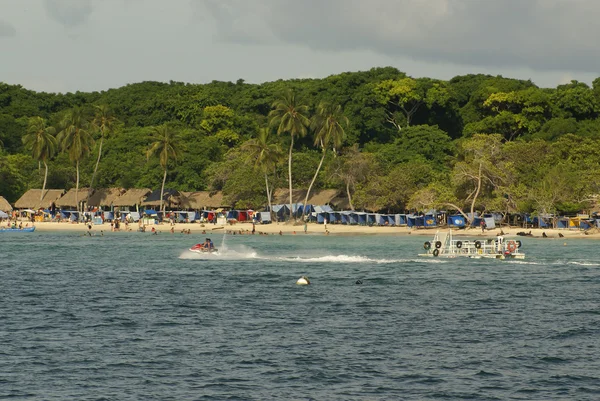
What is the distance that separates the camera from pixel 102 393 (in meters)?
28.4

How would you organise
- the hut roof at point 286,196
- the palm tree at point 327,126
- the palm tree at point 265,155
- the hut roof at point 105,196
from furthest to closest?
the hut roof at point 105,196
the hut roof at point 286,196
the palm tree at point 327,126
the palm tree at point 265,155

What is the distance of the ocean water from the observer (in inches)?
1160

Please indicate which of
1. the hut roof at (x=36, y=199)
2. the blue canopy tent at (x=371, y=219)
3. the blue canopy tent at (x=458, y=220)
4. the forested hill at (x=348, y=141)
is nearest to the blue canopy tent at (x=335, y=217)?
the forested hill at (x=348, y=141)

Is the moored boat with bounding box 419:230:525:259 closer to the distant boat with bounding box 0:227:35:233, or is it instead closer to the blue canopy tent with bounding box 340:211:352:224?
the blue canopy tent with bounding box 340:211:352:224

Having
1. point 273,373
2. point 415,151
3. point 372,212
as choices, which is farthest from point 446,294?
point 415,151

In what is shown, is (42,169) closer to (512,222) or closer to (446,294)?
(512,222)

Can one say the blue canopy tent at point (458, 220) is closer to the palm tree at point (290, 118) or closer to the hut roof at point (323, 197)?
the hut roof at point (323, 197)

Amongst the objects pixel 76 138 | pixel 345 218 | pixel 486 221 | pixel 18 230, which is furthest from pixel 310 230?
pixel 76 138

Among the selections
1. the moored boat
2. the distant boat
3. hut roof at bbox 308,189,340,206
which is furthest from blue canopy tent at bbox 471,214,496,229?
the distant boat

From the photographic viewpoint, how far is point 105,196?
145 metres

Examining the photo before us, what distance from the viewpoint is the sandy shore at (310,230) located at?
9650 centimetres

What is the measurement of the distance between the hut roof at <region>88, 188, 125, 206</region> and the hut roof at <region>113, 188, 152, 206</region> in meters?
1.86

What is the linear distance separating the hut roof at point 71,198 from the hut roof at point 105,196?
1581 millimetres

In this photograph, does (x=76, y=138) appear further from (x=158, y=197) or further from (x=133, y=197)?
(x=158, y=197)
